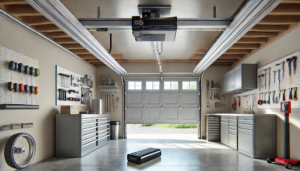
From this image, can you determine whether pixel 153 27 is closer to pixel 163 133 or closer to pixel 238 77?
pixel 238 77

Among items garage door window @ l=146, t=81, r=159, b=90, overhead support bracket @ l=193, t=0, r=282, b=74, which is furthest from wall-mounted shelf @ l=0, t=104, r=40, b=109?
garage door window @ l=146, t=81, r=159, b=90

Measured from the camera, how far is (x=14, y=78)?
4.38 meters

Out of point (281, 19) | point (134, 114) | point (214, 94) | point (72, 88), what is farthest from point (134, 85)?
point (281, 19)

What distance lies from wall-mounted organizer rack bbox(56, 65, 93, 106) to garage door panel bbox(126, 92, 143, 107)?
5.34ft

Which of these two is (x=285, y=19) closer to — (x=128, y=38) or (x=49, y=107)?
(x=128, y=38)

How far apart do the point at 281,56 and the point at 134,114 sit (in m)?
5.78

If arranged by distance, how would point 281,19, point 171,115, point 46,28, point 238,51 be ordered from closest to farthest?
point 281,19 → point 46,28 → point 238,51 → point 171,115

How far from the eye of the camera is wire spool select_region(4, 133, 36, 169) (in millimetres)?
4016

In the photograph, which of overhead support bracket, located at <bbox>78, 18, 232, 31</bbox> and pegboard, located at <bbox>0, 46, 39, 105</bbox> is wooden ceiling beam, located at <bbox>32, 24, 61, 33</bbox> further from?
overhead support bracket, located at <bbox>78, 18, 232, 31</bbox>

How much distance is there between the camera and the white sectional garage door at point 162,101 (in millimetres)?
9406

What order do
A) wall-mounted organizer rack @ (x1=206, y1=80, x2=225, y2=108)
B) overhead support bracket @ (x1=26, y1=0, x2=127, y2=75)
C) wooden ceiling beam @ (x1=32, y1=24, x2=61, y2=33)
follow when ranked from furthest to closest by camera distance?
wall-mounted organizer rack @ (x1=206, y1=80, x2=225, y2=108)
wooden ceiling beam @ (x1=32, y1=24, x2=61, y2=33)
overhead support bracket @ (x1=26, y1=0, x2=127, y2=75)

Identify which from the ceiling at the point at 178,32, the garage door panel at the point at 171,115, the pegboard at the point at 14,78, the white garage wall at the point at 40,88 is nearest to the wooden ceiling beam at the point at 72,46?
Answer: the ceiling at the point at 178,32

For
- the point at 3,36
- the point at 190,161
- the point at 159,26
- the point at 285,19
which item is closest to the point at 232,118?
the point at 190,161

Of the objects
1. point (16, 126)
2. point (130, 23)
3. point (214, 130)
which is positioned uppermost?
point (130, 23)
